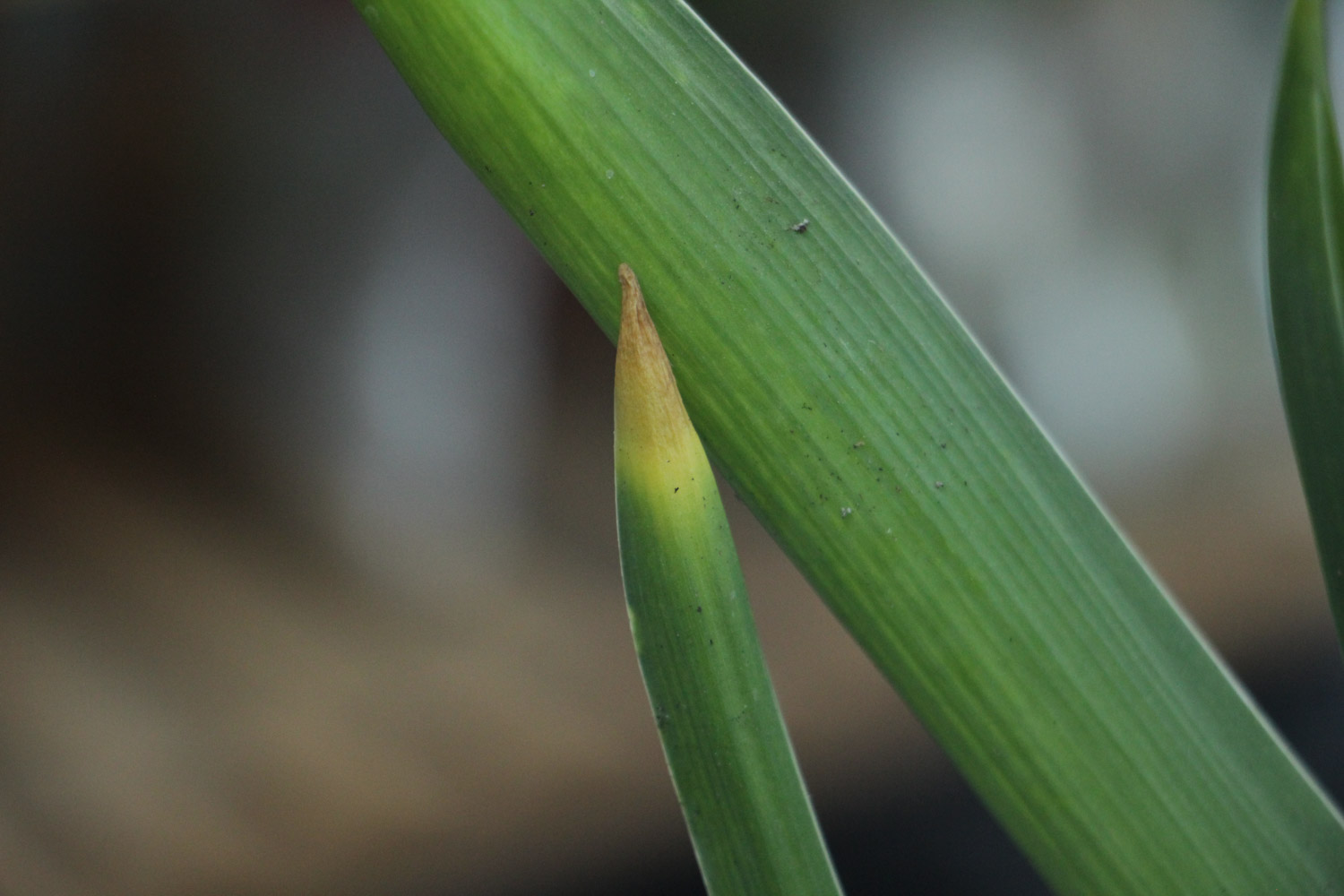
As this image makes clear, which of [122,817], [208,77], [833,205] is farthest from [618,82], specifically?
[208,77]

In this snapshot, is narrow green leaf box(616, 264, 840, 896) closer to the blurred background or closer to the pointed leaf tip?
the pointed leaf tip

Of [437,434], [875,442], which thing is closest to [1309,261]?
[875,442]

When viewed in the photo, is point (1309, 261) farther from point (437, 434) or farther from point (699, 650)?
point (437, 434)

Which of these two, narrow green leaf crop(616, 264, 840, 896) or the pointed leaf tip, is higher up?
the pointed leaf tip

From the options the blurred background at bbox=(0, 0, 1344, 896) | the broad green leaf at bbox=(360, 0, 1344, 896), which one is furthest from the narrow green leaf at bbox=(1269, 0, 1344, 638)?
the blurred background at bbox=(0, 0, 1344, 896)

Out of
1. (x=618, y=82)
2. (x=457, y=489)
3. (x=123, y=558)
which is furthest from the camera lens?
(x=457, y=489)

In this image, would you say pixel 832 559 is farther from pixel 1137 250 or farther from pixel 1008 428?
pixel 1137 250
